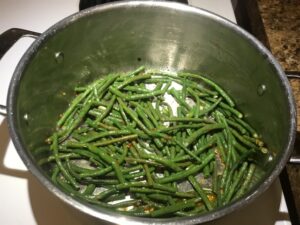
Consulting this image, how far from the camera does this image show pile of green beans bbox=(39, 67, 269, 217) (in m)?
1.56

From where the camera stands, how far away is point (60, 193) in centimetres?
114

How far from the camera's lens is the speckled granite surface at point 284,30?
206cm

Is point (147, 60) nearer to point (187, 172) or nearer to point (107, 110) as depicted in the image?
point (107, 110)

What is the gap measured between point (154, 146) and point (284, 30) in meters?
1.09

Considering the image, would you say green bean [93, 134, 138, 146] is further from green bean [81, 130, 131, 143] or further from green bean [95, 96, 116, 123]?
green bean [95, 96, 116, 123]

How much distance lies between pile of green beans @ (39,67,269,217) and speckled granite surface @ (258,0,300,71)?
457mm

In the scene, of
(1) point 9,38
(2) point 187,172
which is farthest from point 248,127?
(1) point 9,38

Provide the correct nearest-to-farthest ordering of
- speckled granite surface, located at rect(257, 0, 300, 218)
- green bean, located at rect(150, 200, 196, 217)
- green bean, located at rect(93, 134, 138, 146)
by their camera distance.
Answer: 1. green bean, located at rect(150, 200, 196, 217)
2. green bean, located at rect(93, 134, 138, 146)
3. speckled granite surface, located at rect(257, 0, 300, 218)

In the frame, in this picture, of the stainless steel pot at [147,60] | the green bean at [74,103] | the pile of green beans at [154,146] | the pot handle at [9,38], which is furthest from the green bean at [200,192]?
the pot handle at [9,38]

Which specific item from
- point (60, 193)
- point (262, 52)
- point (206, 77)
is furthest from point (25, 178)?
point (262, 52)

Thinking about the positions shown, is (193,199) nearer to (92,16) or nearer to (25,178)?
(25,178)

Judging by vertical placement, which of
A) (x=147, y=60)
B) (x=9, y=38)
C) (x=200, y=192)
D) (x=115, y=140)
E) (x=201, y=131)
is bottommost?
(x=200, y=192)

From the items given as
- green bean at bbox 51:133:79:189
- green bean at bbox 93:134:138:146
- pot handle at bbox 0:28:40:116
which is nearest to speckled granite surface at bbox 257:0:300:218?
green bean at bbox 93:134:138:146

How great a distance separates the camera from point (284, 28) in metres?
2.19
